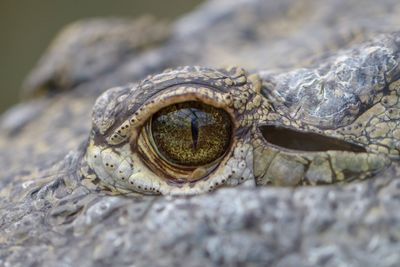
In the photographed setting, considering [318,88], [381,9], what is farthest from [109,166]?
[381,9]

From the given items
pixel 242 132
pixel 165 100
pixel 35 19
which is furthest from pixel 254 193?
pixel 35 19

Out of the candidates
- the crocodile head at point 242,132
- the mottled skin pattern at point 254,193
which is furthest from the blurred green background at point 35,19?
the crocodile head at point 242,132

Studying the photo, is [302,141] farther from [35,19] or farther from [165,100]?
[35,19]

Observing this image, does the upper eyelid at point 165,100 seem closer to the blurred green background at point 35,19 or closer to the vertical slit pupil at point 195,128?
the vertical slit pupil at point 195,128

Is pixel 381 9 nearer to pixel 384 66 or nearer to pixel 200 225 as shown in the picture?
pixel 384 66

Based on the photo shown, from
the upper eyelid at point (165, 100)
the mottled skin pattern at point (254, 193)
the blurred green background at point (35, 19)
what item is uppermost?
the blurred green background at point (35, 19)

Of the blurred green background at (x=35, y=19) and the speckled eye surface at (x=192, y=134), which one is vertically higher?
the blurred green background at (x=35, y=19)
